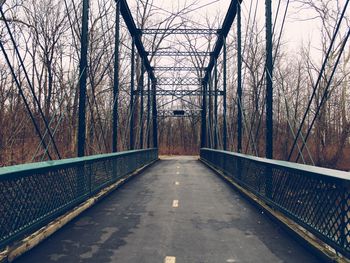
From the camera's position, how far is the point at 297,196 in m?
5.73

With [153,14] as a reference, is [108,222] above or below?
below

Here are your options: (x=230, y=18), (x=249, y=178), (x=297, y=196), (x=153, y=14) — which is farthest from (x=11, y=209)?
(x=153, y=14)

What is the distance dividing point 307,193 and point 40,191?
14.4 feet

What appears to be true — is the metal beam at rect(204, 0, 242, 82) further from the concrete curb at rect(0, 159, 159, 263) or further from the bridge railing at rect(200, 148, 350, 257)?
the concrete curb at rect(0, 159, 159, 263)

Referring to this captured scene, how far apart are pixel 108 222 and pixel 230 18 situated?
1607 centimetres

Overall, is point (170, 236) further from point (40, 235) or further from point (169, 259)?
point (40, 235)

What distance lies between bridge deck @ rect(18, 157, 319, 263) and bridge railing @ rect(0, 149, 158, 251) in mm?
375

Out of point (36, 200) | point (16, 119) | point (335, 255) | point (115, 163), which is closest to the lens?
point (335, 255)

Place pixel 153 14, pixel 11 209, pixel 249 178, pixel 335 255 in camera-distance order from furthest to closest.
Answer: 1. pixel 153 14
2. pixel 249 178
3. pixel 11 209
4. pixel 335 255

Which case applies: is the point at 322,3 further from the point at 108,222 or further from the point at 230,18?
the point at 108,222

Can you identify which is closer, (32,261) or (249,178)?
(32,261)

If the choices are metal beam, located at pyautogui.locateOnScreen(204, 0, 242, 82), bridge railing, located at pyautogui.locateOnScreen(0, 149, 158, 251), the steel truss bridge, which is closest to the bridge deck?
the steel truss bridge

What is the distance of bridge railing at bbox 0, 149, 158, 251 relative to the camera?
13.3 ft

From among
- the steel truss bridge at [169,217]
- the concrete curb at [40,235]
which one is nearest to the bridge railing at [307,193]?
the steel truss bridge at [169,217]
